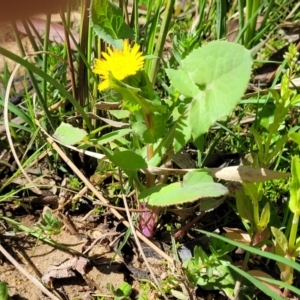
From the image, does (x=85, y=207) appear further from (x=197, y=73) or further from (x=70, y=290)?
(x=197, y=73)

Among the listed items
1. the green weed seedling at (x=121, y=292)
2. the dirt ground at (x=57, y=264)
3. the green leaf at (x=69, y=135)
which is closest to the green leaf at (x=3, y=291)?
the dirt ground at (x=57, y=264)

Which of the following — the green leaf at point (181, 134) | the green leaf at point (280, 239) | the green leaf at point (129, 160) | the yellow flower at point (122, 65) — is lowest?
the green leaf at point (280, 239)

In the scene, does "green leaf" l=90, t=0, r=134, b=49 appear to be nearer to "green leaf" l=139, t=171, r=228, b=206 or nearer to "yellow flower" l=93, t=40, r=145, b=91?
"yellow flower" l=93, t=40, r=145, b=91

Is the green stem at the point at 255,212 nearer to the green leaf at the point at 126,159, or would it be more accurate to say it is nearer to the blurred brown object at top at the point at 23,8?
the green leaf at the point at 126,159

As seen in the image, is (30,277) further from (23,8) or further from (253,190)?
(23,8)

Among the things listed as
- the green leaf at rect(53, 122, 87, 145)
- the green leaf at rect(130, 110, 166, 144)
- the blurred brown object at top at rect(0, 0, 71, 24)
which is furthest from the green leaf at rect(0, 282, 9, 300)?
the blurred brown object at top at rect(0, 0, 71, 24)
